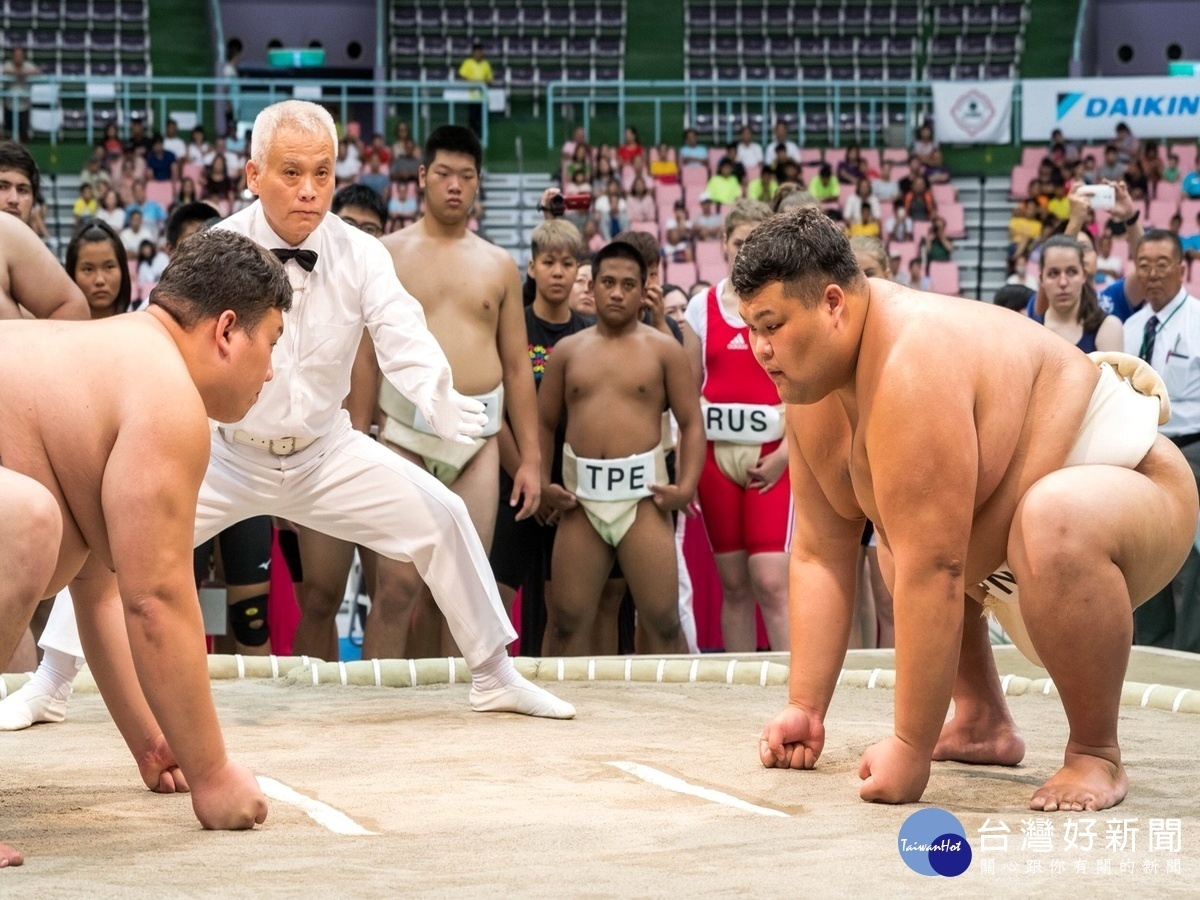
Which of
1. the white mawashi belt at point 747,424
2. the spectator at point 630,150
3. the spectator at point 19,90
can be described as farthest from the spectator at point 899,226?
the white mawashi belt at point 747,424

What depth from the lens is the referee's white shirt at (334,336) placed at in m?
3.25

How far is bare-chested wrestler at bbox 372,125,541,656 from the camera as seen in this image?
418cm

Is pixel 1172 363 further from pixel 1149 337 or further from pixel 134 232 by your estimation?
pixel 134 232

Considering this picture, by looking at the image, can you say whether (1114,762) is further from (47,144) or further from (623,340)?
(47,144)

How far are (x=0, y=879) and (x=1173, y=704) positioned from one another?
2.45 m

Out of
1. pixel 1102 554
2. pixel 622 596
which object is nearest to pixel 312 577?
pixel 622 596

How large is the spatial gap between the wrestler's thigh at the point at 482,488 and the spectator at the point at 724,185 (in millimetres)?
9102

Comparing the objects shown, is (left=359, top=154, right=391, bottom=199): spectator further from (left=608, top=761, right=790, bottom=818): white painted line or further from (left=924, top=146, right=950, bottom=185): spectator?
(left=608, top=761, right=790, bottom=818): white painted line

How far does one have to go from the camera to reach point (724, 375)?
15.1 feet

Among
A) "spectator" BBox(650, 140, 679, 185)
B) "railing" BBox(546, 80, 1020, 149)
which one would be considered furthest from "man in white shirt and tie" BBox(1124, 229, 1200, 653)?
"railing" BBox(546, 80, 1020, 149)

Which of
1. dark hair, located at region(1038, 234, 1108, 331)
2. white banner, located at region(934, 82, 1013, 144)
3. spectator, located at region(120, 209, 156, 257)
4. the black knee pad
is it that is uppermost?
white banner, located at region(934, 82, 1013, 144)

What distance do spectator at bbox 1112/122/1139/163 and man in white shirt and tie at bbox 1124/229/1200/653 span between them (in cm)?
848

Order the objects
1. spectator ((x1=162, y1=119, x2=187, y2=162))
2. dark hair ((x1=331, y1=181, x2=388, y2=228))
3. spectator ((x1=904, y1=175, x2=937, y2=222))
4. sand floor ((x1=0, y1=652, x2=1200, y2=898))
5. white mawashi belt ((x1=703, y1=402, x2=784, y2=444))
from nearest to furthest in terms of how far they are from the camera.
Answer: sand floor ((x1=0, y1=652, x2=1200, y2=898)) < white mawashi belt ((x1=703, y1=402, x2=784, y2=444)) < dark hair ((x1=331, y1=181, x2=388, y2=228)) < spectator ((x1=904, y1=175, x2=937, y2=222)) < spectator ((x1=162, y1=119, x2=187, y2=162))

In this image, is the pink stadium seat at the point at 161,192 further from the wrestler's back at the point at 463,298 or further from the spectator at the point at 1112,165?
the wrestler's back at the point at 463,298
